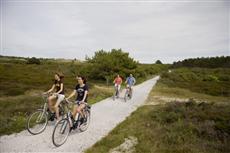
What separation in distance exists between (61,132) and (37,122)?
4.46ft

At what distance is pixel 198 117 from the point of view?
11.2 metres

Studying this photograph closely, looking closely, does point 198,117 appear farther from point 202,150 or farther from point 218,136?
point 202,150

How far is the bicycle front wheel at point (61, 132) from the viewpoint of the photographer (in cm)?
654

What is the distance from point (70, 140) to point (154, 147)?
268 cm

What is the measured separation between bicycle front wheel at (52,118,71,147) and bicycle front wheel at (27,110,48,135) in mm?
1213

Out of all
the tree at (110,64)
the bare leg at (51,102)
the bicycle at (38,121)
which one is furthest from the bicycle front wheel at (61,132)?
the tree at (110,64)

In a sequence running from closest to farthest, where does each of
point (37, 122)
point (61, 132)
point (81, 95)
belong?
point (61, 132) < point (37, 122) < point (81, 95)

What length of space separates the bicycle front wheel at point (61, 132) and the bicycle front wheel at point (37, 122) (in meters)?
1.21

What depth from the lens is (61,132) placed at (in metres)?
6.73

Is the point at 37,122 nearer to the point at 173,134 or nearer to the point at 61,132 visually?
the point at 61,132

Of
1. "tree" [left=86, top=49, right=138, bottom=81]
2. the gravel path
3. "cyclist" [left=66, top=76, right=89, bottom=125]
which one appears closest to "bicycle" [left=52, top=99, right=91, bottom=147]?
the gravel path

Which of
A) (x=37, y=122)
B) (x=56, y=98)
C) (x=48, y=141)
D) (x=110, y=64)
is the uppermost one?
(x=110, y=64)

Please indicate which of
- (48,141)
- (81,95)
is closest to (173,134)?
(81,95)

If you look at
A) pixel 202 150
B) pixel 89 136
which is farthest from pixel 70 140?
pixel 202 150
